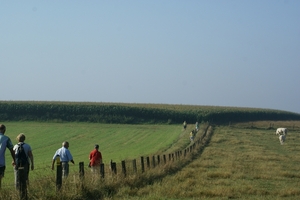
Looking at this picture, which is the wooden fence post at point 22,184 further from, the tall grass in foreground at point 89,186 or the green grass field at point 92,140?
the green grass field at point 92,140

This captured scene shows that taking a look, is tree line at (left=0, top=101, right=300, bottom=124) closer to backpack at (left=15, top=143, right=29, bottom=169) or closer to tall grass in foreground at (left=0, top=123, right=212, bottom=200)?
tall grass in foreground at (left=0, top=123, right=212, bottom=200)

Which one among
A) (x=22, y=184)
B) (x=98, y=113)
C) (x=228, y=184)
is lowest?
(x=228, y=184)

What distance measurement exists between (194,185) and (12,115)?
205 ft

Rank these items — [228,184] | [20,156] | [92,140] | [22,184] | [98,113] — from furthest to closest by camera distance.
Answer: [98,113] → [92,140] → [228,184] → [20,156] → [22,184]

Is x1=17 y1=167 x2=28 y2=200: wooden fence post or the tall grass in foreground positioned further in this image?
the tall grass in foreground

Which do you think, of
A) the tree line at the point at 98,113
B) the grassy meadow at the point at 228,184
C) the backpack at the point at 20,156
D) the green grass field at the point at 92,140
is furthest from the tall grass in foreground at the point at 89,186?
the tree line at the point at 98,113

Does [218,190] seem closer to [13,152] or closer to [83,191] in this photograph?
[83,191]

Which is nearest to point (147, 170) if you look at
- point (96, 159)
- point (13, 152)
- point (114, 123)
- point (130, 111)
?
point (96, 159)

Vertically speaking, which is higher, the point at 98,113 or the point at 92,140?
the point at 98,113

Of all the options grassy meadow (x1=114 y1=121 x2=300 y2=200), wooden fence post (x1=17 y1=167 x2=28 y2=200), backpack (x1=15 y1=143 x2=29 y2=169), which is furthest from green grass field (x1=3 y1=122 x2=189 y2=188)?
wooden fence post (x1=17 y1=167 x2=28 y2=200)

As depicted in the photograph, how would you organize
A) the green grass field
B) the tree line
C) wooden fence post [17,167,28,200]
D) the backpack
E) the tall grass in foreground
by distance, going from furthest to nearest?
1. the tree line
2. the green grass field
3. the backpack
4. the tall grass in foreground
5. wooden fence post [17,167,28,200]

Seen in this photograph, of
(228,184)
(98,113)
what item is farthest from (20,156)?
(98,113)

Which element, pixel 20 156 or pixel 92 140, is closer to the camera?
pixel 20 156

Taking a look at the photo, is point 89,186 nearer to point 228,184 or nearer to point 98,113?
point 228,184
